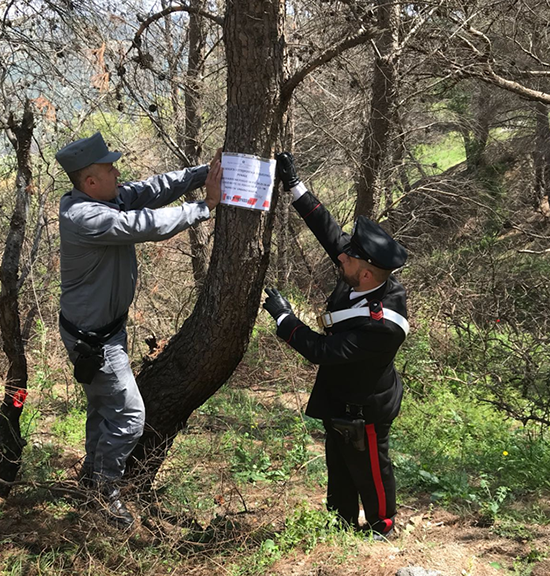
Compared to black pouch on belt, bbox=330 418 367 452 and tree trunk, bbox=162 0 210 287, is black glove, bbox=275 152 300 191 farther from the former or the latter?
tree trunk, bbox=162 0 210 287

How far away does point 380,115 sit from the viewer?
22.8 ft

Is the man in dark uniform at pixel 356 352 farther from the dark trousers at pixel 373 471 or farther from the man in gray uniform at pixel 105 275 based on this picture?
the man in gray uniform at pixel 105 275

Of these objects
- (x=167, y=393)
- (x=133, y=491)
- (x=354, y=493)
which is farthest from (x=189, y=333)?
(x=354, y=493)

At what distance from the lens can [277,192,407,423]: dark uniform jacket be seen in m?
3.45

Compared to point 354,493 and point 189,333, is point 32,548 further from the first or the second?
point 354,493

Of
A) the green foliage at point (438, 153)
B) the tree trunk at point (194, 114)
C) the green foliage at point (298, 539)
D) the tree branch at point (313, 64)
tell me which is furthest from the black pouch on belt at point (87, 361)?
the green foliage at point (438, 153)

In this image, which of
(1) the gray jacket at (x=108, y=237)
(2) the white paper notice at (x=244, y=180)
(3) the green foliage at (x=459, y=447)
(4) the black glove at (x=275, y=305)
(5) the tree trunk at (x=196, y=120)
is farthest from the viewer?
(5) the tree trunk at (x=196, y=120)

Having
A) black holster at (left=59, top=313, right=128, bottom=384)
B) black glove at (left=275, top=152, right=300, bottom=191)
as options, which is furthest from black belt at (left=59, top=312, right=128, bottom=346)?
black glove at (left=275, top=152, right=300, bottom=191)

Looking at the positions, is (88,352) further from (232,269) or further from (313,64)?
(313,64)

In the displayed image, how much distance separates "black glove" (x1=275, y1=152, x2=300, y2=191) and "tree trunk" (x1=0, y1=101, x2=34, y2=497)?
5.30 ft

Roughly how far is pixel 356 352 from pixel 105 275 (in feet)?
5.10

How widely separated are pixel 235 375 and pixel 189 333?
3.64 m

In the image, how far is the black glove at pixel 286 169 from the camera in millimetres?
3586

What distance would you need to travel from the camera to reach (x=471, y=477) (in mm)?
4668
